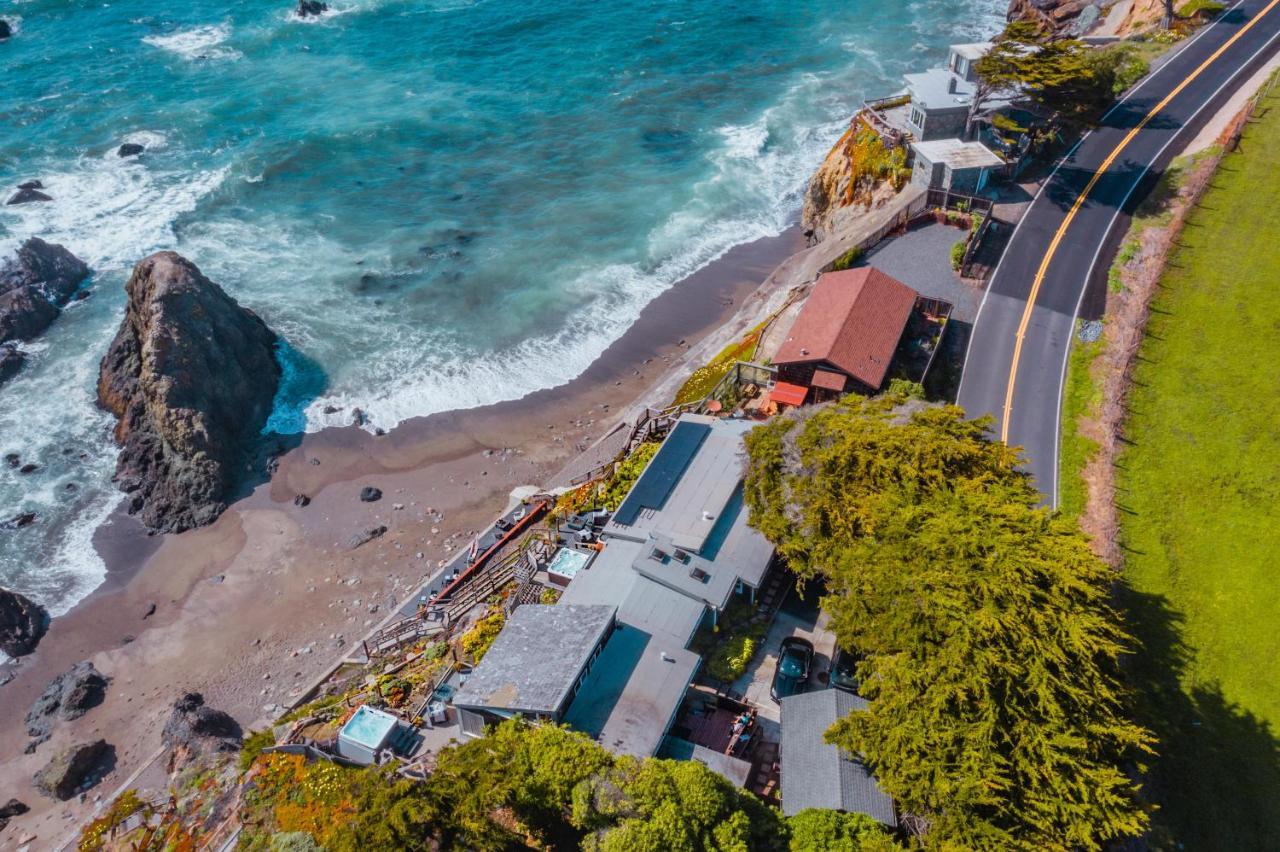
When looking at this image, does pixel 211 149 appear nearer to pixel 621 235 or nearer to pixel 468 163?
pixel 468 163

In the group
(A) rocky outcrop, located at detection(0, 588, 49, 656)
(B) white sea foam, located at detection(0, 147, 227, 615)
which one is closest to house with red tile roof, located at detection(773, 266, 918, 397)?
(B) white sea foam, located at detection(0, 147, 227, 615)

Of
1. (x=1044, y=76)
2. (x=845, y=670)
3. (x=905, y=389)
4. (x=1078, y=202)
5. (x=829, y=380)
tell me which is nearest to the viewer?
(x=845, y=670)

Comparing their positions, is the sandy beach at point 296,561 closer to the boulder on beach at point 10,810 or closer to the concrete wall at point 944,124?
the boulder on beach at point 10,810

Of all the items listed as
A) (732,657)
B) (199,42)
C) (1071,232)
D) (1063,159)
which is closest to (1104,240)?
(1071,232)

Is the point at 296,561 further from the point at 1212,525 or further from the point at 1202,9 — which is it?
the point at 1202,9

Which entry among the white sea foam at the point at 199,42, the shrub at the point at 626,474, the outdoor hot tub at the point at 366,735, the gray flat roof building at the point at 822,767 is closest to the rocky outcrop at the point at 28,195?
the white sea foam at the point at 199,42

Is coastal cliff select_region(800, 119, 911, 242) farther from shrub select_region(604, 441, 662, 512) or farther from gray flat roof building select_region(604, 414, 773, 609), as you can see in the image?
shrub select_region(604, 441, 662, 512)
